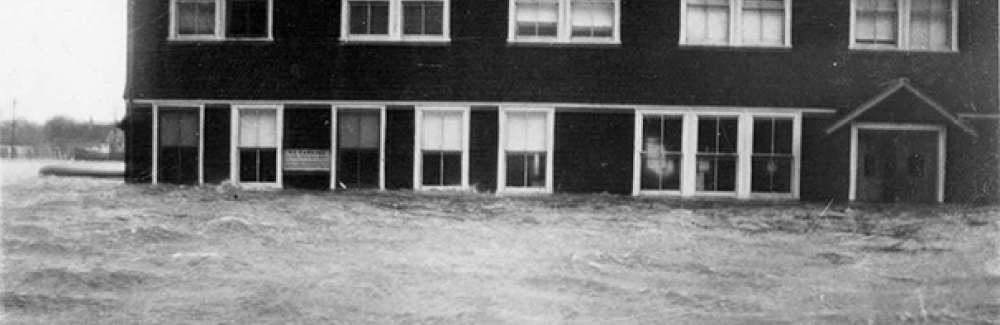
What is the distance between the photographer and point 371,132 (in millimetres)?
17531

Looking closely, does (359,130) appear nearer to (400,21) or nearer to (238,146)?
(400,21)

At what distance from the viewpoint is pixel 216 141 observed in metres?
17.6

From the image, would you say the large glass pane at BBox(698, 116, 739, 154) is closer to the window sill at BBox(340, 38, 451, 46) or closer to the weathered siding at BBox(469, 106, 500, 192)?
the weathered siding at BBox(469, 106, 500, 192)

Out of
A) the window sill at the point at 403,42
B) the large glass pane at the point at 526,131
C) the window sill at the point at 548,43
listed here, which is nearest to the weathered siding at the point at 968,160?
the window sill at the point at 548,43

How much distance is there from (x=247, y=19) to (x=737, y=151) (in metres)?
10.5

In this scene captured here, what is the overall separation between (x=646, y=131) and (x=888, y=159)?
16.5 feet

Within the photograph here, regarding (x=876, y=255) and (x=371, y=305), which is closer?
(x=371, y=305)

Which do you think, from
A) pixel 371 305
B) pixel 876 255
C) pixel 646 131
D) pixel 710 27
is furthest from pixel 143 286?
pixel 710 27

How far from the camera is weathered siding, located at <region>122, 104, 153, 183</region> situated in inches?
698

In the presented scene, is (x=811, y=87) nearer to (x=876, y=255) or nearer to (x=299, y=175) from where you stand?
(x=876, y=255)

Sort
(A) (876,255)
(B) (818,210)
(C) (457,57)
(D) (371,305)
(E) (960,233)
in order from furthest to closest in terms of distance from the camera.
→ (C) (457,57) < (B) (818,210) < (E) (960,233) < (A) (876,255) < (D) (371,305)

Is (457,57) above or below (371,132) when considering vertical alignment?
above

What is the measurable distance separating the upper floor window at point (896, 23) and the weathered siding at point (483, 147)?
7.63 m

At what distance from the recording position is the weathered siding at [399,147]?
17.4m
